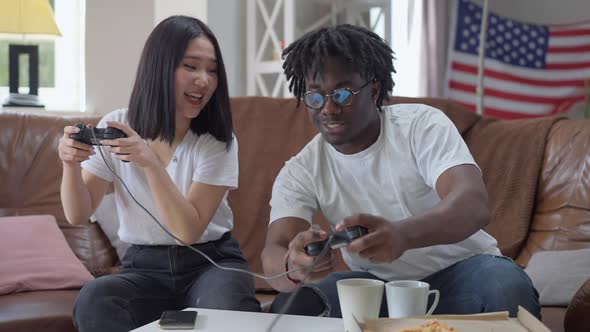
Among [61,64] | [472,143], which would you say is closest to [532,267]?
[472,143]

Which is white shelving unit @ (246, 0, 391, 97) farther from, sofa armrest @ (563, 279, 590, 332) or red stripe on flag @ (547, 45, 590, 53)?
sofa armrest @ (563, 279, 590, 332)

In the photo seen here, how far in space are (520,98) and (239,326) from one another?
10.7 ft

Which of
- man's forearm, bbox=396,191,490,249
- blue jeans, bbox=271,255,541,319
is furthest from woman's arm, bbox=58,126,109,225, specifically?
man's forearm, bbox=396,191,490,249

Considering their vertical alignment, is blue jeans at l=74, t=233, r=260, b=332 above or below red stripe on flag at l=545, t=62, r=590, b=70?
below

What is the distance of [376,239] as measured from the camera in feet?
3.94

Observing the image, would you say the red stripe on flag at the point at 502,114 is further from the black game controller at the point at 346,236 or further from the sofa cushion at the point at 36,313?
the black game controller at the point at 346,236

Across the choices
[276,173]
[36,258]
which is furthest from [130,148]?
[276,173]

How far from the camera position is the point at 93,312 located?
162 cm

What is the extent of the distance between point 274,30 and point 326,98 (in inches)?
76.2

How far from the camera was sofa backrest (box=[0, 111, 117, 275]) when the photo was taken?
8.30ft

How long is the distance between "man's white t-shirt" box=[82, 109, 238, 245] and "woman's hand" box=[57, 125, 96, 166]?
0.49 ft

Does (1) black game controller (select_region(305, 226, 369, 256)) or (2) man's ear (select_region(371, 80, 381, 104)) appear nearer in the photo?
(1) black game controller (select_region(305, 226, 369, 256))

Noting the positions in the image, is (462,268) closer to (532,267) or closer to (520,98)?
(532,267)

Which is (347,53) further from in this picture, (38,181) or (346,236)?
(38,181)
